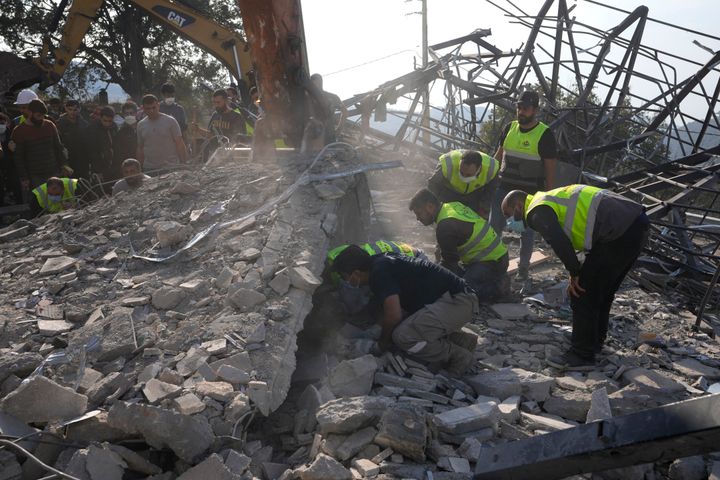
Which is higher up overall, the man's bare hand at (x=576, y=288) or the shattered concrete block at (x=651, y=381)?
the man's bare hand at (x=576, y=288)

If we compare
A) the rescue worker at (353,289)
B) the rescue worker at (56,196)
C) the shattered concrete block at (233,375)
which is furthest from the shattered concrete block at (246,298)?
the rescue worker at (56,196)

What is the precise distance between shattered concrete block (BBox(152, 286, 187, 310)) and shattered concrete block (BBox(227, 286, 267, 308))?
39 cm

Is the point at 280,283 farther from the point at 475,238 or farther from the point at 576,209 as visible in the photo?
the point at 576,209

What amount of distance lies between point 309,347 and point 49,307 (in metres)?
1.79

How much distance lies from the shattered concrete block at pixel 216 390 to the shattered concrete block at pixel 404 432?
0.78 metres

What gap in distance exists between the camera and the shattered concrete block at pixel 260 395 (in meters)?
2.86

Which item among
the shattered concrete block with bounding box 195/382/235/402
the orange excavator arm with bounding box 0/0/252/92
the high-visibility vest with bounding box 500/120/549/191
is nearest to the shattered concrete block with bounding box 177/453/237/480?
the shattered concrete block with bounding box 195/382/235/402

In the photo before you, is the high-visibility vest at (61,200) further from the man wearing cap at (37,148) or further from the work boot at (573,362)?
the work boot at (573,362)

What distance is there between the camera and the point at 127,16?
18.5 meters

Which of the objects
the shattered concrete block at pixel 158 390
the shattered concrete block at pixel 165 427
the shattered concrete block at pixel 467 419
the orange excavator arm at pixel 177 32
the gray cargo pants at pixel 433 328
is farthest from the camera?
the orange excavator arm at pixel 177 32

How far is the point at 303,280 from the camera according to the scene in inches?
148

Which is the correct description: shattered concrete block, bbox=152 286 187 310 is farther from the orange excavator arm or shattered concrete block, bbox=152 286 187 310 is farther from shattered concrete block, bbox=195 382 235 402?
the orange excavator arm

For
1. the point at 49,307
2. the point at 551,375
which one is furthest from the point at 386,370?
the point at 49,307

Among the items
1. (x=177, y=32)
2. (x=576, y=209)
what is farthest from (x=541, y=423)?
(x=177, y=32)
